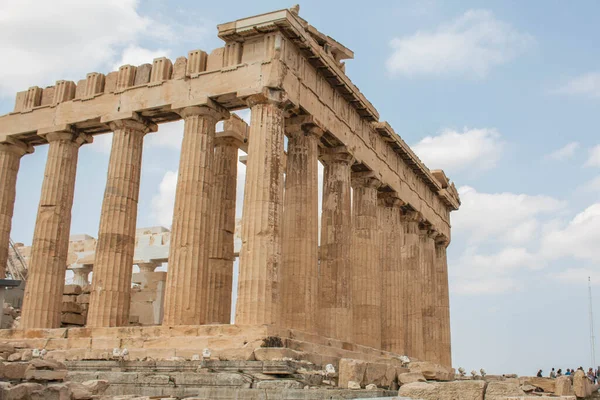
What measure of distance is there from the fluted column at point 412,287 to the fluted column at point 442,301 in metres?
3.22

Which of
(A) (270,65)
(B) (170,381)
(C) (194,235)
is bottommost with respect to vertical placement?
(B) (170,381)

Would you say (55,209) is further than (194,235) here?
Yes

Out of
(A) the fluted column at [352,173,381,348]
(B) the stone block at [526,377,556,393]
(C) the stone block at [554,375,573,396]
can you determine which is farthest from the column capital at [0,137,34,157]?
(C) the stone block at [554,375,573,396]

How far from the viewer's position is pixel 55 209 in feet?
89.0

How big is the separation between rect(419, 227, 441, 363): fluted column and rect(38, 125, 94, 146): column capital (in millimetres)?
19645

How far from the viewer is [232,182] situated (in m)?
29.1

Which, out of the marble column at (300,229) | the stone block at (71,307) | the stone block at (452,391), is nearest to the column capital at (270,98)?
the marble column at (300,229)

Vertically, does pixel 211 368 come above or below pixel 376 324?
below

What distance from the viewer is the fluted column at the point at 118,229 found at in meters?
24.5

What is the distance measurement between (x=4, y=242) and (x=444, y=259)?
25510 mm

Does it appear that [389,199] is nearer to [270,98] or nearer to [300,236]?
[300,236]

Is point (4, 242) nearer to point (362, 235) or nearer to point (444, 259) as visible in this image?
point (362, 235)

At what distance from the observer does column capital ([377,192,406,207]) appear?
3425 cm

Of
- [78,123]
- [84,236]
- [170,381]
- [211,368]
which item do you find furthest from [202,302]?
[84,236]
